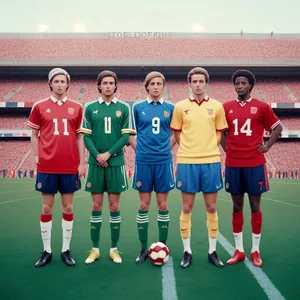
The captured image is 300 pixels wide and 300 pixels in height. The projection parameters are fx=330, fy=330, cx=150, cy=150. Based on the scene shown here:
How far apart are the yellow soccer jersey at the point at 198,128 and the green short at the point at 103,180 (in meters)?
0.86

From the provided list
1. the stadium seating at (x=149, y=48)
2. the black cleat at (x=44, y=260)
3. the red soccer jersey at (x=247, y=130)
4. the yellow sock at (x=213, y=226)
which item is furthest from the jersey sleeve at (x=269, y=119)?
the stadium seating at (x=149, y=48)

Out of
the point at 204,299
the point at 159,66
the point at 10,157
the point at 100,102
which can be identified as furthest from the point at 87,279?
the point at 159,66

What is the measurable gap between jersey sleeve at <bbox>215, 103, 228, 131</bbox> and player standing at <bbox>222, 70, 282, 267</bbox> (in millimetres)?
127

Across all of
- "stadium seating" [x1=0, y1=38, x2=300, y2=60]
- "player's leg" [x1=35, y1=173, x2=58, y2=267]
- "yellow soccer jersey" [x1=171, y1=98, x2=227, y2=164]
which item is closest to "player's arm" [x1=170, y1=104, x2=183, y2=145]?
"yellow soccer jersey" [x1=171, y1=98, x2=227, y2=164]

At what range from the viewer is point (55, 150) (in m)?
4.21

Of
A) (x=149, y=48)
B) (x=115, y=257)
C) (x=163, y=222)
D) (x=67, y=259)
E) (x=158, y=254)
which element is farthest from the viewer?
(x=149, y=48)

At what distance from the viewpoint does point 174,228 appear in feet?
21.2

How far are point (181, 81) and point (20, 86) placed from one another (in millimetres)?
16879

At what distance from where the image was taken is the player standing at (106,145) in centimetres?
437

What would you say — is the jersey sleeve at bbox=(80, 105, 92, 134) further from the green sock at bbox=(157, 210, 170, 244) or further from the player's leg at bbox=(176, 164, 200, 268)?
the green sock at bbox=(157, 210, 170, 244)

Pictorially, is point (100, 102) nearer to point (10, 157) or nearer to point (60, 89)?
point (60, 89)

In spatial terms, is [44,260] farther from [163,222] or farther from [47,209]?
[163,222]

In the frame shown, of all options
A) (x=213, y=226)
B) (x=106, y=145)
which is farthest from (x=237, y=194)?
(x=106, y=145)

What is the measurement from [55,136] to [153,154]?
1291mm
